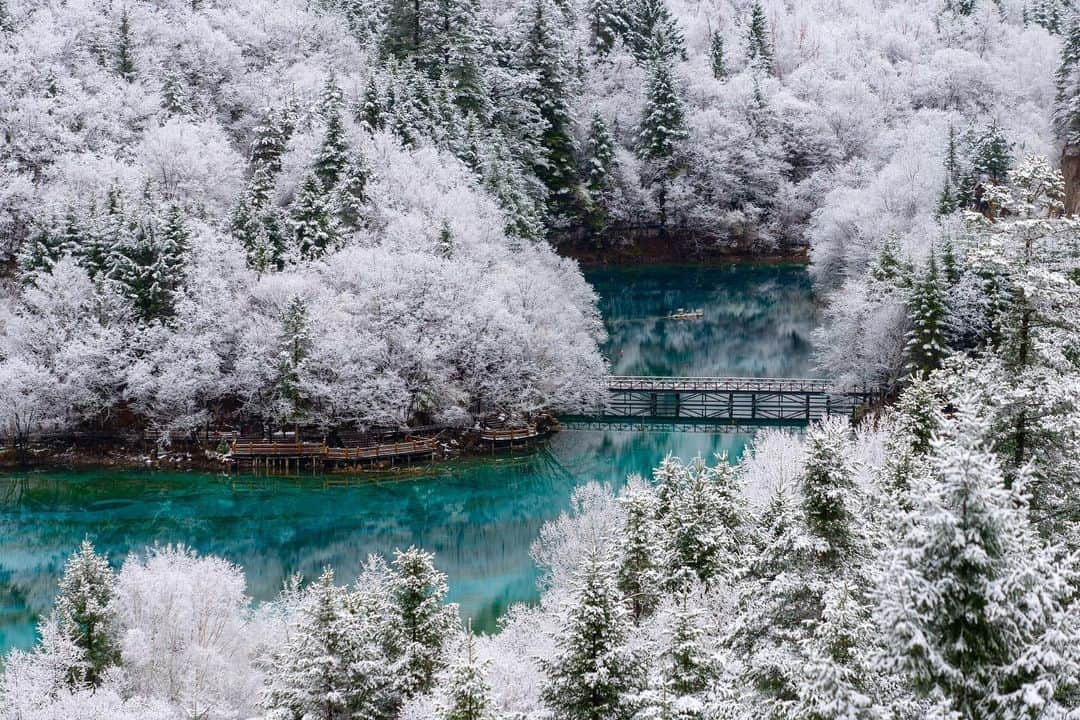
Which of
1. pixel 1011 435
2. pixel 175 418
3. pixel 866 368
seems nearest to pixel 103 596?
pixel 1011 435

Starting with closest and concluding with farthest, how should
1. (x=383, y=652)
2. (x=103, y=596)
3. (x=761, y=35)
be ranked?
(x=383, y=652) < (x=103, y=596) < (x=761, y=35)

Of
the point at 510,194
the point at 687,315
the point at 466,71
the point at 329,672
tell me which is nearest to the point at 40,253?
the point at 510,194

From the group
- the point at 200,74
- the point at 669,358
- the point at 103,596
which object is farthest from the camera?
the point at 200,74

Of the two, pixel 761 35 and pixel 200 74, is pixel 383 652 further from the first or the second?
pixel 761 35

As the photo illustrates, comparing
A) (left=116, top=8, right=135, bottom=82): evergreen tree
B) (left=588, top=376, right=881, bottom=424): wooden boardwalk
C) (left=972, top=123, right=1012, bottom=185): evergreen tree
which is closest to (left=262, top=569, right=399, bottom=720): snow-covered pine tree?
(left=588, top=376, right=881, bottom=424): wooden boardwalk

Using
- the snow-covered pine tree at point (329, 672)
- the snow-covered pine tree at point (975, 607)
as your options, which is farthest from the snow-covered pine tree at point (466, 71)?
the snow-covered pine tree at point (975, 607)

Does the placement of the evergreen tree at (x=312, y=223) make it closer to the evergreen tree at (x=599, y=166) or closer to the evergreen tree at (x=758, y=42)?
the evergreen tree at (x=599, y=166)

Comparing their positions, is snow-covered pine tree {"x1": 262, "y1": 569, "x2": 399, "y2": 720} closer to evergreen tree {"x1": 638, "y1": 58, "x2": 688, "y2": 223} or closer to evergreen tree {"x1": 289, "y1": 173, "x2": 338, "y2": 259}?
evergreen tree {"x1": 289, "y1": 173, "x2": 338, "y2": 259}
